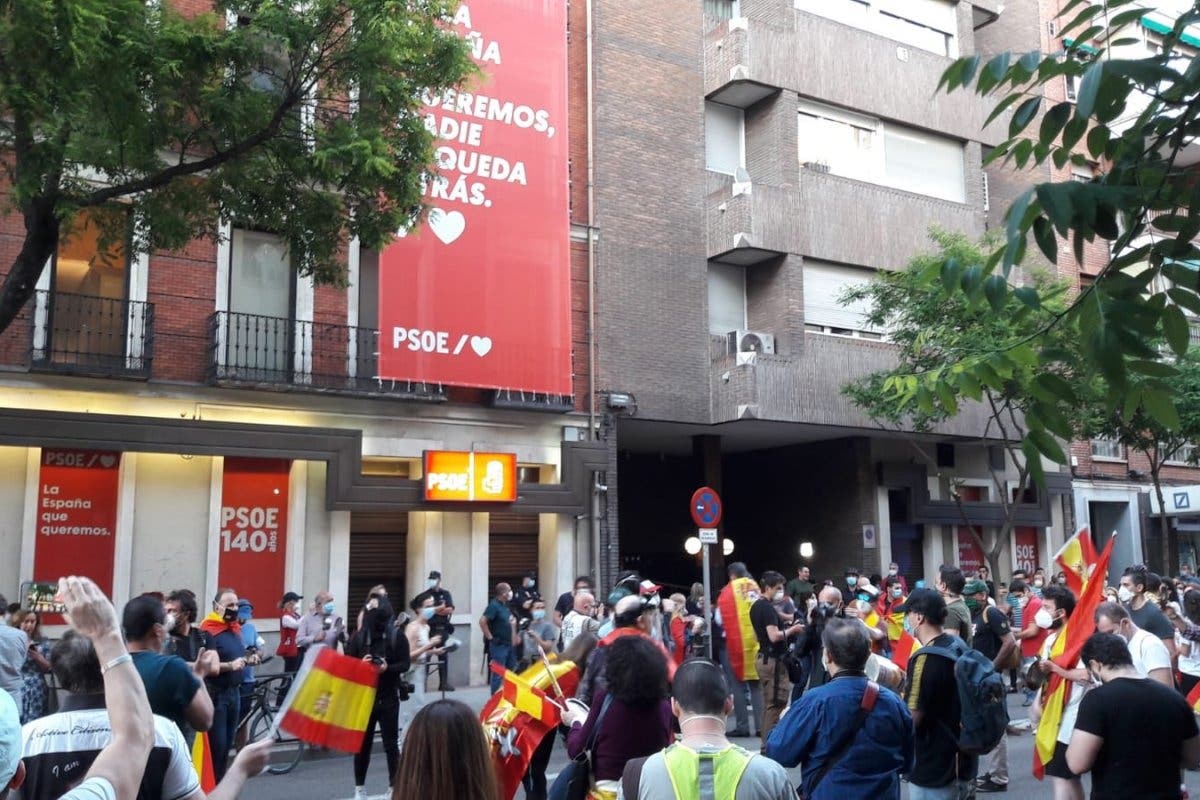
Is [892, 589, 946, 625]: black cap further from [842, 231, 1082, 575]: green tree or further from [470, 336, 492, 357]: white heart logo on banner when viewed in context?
[470, 336, 492, 357]: white heart logo on banner

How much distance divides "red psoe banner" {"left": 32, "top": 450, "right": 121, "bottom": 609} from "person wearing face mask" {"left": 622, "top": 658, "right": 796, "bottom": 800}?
45.5ft

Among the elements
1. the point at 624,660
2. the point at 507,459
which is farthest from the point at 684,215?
the point at 624,660

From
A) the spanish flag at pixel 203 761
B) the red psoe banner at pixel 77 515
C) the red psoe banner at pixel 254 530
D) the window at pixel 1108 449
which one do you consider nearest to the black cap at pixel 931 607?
the spanish flag at pixel 203 761

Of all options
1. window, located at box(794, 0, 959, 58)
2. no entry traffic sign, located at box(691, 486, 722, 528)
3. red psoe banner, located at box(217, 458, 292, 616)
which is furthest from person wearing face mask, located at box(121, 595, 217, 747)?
window, located at box(794, 0, 959, 58)

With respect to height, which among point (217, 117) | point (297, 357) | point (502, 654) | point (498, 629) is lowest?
point (502, 654)

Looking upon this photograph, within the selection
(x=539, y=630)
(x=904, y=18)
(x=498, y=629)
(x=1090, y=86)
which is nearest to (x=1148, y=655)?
(x=1090, y=86)

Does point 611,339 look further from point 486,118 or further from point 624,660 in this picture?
point 624,660

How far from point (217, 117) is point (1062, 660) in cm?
999

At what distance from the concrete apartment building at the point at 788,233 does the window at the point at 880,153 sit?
0.05 metres

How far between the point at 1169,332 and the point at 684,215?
753 inches

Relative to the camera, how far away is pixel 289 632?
614 inches

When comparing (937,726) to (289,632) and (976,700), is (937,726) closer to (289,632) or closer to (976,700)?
(976,700)

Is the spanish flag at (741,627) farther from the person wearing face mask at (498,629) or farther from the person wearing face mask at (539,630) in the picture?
the person wearing face mask at (498,629)

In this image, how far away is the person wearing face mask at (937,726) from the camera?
240 inches
